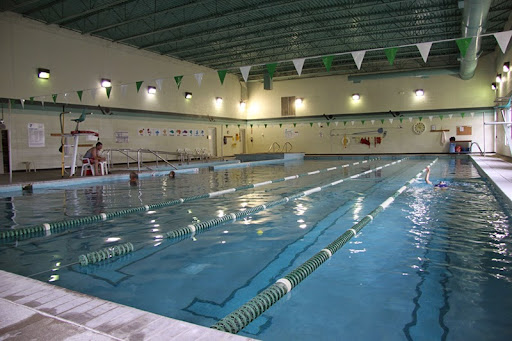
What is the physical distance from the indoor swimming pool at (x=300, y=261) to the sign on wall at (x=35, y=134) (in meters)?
6.79

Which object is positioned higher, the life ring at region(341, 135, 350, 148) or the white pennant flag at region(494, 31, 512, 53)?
the white pennant flag at region(494, 31, 512, 53)

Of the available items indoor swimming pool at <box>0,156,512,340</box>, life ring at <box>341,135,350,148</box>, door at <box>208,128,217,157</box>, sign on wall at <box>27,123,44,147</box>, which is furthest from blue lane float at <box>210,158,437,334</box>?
life ring at <box>341,135,350,148</box>

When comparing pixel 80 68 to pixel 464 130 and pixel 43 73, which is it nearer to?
pixel 43 73

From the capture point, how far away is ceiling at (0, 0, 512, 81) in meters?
10.9

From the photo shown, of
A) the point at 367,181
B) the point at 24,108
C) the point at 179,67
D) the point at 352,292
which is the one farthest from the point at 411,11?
the point at 24,108

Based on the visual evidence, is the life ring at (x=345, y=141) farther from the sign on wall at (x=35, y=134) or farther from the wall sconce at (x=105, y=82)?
the sign on wall at (x=35, y=134)

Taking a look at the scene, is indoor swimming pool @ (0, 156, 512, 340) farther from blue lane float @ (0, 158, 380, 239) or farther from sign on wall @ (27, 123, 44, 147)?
sign on wall @ (27, 123, 44, 147)

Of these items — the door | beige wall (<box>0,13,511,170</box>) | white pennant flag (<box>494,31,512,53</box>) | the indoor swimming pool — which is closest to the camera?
the indoor swimming pool

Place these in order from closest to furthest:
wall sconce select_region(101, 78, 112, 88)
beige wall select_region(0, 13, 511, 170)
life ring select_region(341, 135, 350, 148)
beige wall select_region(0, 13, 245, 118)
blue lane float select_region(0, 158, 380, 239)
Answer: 1. blue lane float select_region(0, 158, 380, 239)
2. beige wall select_region(0, 13, 245, 118)
3. beige wall select_region(0, 13, 511, 170)
4. wall sconce select_region(101, 78, 112, 88)
5. life ring select_region(341, 135, 350, 148)

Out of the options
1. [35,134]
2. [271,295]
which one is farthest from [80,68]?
[271,295]

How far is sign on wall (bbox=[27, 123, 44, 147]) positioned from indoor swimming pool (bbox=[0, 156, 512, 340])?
267 inches

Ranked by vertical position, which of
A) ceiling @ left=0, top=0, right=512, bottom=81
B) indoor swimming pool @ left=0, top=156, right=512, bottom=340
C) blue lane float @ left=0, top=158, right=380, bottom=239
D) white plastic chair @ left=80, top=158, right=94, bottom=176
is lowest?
indoor swimming pool @ left=0, top=156, right=512, bottom=340

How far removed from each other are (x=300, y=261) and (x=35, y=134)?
465 inches

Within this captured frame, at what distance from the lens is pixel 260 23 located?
1237 centimetres
